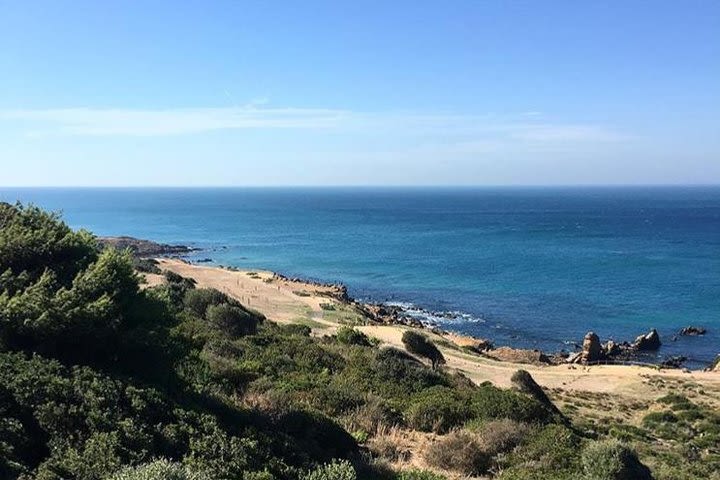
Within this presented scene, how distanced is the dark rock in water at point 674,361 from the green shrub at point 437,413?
36052 millimetres

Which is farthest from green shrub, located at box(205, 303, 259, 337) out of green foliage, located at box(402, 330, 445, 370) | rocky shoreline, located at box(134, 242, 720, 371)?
rocky shoreline, located at box(134, 242, 720, 371)

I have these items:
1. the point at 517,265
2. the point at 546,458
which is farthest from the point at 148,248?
the point at 546,458

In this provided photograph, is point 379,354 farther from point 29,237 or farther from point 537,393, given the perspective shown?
point 29,237

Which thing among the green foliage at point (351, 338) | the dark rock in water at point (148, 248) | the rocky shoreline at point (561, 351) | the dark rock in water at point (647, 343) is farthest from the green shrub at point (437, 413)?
the dark rock in water at point (148, 248)

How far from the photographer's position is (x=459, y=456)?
13.1 meters

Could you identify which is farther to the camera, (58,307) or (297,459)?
(58,307)

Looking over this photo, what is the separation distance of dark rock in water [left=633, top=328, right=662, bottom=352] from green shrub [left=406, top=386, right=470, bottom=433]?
128ft

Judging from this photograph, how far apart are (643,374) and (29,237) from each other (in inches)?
1501

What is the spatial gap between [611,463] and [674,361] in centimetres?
4083

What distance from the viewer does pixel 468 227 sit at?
488 ft

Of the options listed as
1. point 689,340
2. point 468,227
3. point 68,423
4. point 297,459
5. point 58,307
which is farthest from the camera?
point 468,227

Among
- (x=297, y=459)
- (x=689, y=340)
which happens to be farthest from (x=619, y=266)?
(x=297, y=459)

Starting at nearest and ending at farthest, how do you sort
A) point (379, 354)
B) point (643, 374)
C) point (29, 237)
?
point (29, 237)
point (379, 354)
point (643, 374)

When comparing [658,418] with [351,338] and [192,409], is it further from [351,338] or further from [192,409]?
[192,409]
